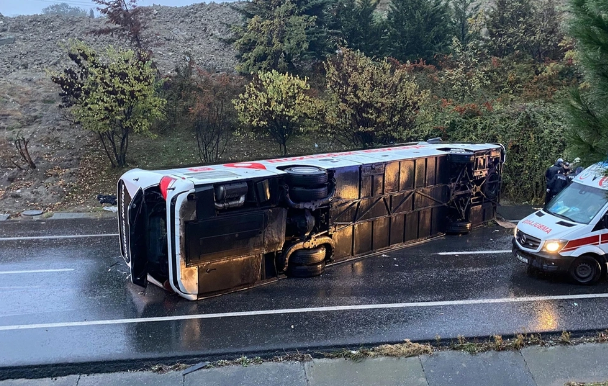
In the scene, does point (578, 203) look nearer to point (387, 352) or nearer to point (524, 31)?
point (387, 352)

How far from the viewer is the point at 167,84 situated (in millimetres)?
23172

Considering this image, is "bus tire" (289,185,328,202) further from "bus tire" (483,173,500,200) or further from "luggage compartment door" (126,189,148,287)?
"bus tire" (483,173,500,200)

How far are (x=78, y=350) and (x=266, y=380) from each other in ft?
9.50

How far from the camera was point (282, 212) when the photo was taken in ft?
33.0

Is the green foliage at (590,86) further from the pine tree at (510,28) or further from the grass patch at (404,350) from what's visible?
the pine tree at (510,28)

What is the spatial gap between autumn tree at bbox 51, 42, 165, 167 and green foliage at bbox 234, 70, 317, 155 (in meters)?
3.25

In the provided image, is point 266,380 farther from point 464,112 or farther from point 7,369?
point 464,112

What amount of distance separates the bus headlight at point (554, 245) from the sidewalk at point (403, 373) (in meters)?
2.72

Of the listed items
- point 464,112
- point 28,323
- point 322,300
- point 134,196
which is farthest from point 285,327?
point 464,112

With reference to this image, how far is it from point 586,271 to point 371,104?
30.7 feet

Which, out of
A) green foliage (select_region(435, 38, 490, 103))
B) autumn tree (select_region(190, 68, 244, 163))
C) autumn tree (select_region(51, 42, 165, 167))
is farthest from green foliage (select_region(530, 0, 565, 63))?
autumn tree (select_region(51, 42, 165, 167))

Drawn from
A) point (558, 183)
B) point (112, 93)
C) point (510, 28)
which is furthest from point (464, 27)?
point (112, 93)

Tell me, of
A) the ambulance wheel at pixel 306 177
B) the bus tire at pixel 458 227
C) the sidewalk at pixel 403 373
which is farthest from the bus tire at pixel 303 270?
the bus tire at pixel 458 227

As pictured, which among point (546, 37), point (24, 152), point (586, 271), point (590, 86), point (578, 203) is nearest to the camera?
point (590, 86)
